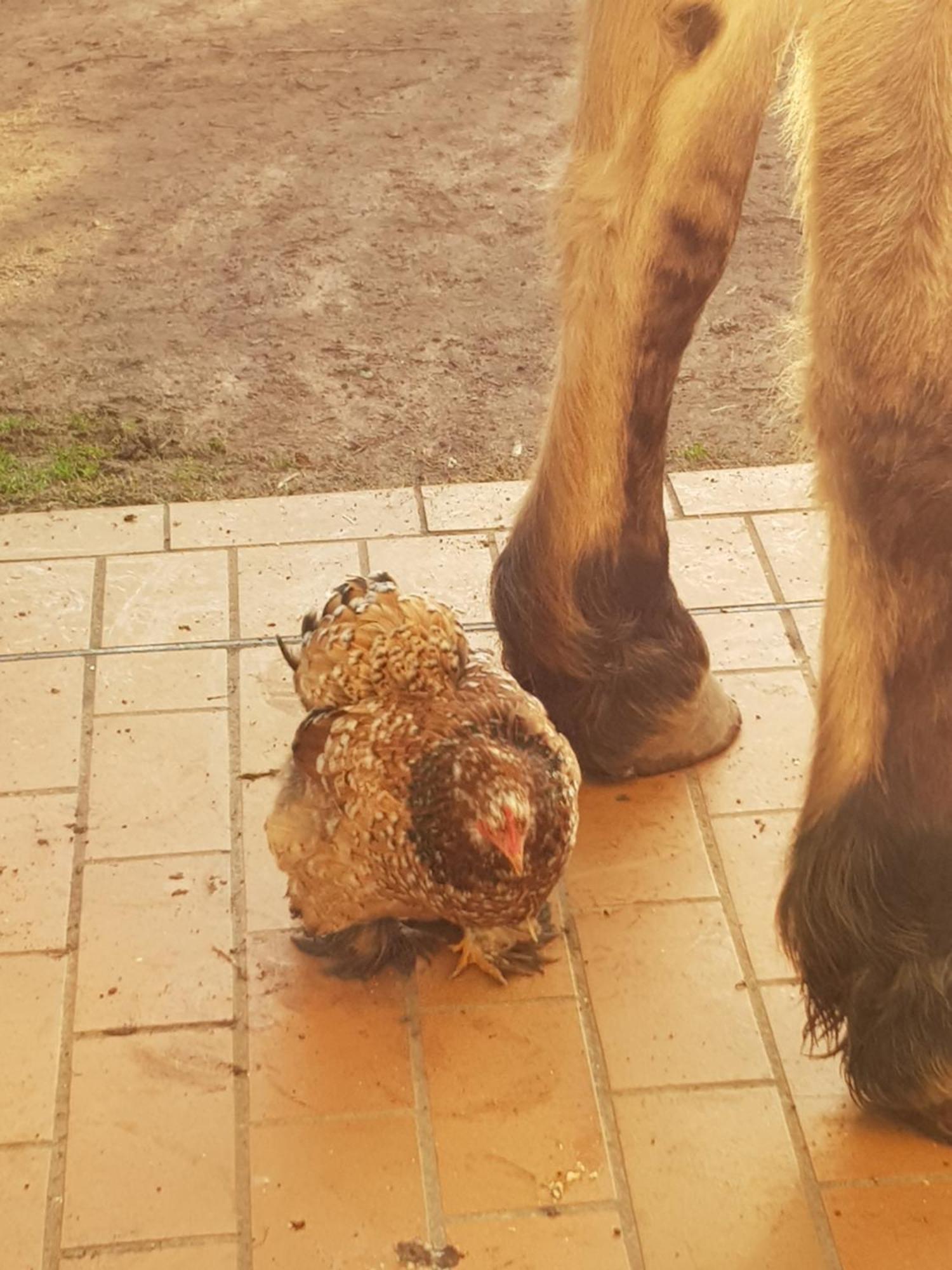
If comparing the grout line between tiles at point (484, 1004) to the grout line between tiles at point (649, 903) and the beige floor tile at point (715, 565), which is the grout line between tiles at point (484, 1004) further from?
the beige floor tile at point (715, 565)

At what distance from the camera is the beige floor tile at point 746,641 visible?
299 centimetres

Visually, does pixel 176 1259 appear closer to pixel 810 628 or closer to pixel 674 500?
pixel 810 628

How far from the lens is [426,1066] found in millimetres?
2283

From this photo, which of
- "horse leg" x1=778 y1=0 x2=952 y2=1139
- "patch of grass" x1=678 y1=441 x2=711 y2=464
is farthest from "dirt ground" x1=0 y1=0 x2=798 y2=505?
"horse leg" x1=778 y1=0 x2=952 y2=1139

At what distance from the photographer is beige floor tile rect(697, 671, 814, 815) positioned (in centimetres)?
270

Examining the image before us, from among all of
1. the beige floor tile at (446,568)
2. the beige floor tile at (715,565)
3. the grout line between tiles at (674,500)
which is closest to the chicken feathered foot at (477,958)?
the beige floor tile at (446,568)

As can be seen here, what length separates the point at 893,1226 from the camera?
2.06 meters

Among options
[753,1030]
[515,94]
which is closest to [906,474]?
[753,1030]

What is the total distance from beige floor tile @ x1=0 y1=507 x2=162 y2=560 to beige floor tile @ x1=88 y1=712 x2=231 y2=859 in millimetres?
549

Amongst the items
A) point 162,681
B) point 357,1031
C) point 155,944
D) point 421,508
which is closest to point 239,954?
point 155,944

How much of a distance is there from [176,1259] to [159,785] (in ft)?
2.92

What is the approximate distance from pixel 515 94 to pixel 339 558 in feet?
8.69

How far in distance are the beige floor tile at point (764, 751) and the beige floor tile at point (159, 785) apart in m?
0.82

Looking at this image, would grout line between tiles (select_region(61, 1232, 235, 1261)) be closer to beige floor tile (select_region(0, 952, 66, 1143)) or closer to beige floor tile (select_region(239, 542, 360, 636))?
beige floor tile (select_region(0, 952, 66, 1143))
